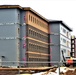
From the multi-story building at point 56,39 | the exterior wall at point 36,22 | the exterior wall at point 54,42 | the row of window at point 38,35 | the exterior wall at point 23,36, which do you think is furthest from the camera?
the exterior wall at point 54,42

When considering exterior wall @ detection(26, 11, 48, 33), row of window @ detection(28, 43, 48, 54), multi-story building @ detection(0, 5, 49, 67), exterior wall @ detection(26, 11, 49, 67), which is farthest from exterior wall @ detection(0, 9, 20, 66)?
row of window @ detection(28, 43, 48, 54)

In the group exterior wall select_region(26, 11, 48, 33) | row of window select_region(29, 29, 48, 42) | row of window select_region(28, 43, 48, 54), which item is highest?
exterior wall select_region(26, 11, 48, 33)

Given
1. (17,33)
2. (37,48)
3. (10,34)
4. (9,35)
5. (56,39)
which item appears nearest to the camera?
(10,34)

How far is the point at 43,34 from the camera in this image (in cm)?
7862

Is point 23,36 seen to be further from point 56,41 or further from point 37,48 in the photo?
point 56,41

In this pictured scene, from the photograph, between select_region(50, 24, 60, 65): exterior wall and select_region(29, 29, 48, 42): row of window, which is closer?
select_region(29, 29, 48, 42): row of window

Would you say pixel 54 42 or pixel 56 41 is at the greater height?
pixel 56 41

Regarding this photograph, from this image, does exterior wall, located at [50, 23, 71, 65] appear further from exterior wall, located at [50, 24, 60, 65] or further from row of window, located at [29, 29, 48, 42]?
row of window, located at [29, 29, 48, 42]

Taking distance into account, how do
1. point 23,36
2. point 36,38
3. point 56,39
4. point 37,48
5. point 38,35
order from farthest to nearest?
point 56,39 < point 38,35 < point 37,48 < point 36,38 < point 23,36

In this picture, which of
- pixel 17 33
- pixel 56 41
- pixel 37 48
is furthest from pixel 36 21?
pixel 56 41

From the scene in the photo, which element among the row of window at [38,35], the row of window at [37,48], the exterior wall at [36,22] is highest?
the exterior wall at [36,22]

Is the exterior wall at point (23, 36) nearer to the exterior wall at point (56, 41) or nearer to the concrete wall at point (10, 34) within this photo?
the concrete wall at point (10, 34)

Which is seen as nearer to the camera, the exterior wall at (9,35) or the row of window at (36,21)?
the exterior wall at (9,35)

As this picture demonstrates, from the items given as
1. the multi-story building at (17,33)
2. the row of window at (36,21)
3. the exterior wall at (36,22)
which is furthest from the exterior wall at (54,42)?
the multi-story building at (17,33)
